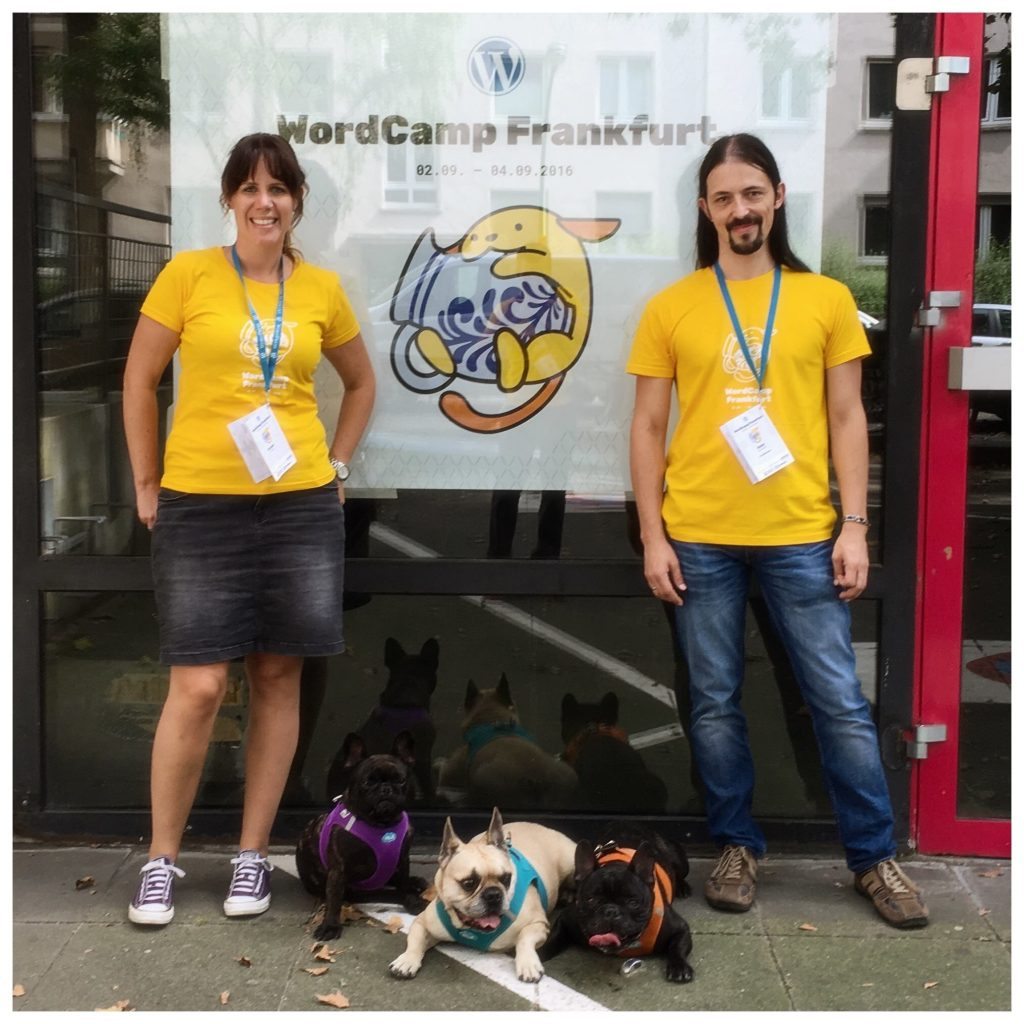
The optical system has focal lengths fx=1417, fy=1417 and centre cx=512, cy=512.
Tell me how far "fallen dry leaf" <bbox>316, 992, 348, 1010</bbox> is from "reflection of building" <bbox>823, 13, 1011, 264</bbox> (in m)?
2.65

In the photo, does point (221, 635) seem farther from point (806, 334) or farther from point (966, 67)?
point (966, 67)

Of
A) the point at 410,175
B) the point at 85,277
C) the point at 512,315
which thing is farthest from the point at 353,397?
the point at 85,277

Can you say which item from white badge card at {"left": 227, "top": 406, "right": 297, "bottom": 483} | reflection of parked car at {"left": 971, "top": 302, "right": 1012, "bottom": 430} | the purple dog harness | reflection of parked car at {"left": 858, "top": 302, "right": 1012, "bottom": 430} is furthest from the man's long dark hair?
the purple dog harness

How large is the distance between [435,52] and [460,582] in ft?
5.49

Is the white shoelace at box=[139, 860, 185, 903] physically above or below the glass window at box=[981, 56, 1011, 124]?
below

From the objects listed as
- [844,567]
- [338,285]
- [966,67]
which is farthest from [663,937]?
[966,67]

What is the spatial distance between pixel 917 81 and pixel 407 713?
2.56m

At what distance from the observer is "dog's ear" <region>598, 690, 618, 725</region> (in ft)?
15.3

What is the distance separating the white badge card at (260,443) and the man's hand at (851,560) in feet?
5.17

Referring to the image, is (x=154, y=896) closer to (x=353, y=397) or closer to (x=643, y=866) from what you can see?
(x=643, y=866)

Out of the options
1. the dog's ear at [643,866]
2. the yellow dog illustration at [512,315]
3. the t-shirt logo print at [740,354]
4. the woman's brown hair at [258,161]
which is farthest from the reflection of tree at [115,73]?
the dog's ear at [643,866]

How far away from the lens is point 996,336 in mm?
4355

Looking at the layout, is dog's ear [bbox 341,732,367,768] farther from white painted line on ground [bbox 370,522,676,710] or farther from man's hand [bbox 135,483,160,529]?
man's hand [bbox 135,483,160,529]

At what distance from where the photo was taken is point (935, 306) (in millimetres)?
4332
